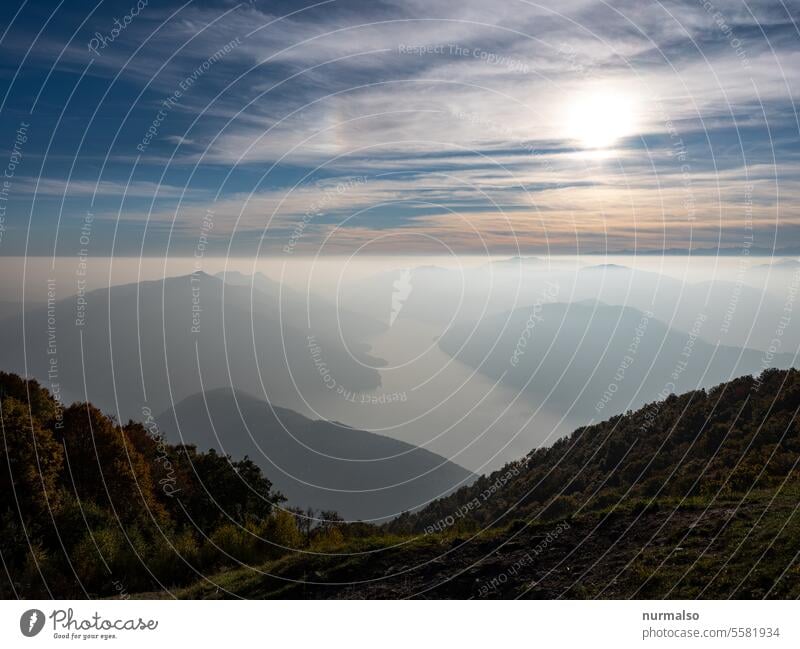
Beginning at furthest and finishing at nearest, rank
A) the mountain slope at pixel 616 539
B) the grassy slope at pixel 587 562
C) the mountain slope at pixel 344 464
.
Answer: the mountain slope at pixel 344 464, the mountain slope at pixel 616 539, the grassy slope at pixel 587 562

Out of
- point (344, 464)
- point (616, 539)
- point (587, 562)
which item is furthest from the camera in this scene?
point (344, 464)

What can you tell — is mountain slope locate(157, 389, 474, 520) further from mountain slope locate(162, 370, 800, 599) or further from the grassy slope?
the grassy slope

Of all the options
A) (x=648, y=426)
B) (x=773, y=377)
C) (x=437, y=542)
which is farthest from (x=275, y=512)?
(x=773, y=377)

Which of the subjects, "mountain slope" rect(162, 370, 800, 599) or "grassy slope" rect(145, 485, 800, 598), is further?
"mountain slope" rect(162, 370, 800, 599)

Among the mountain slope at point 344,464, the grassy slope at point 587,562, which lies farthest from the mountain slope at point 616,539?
the mountain slope at point 344,464

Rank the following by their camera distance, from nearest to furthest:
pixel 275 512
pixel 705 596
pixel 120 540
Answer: pixel 705 596 → pixel 120 540 → pixel 275 512

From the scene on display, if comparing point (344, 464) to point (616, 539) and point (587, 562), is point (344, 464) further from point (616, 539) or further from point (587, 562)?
point (587, 562)

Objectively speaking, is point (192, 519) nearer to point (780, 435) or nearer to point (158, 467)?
point (158, 467)

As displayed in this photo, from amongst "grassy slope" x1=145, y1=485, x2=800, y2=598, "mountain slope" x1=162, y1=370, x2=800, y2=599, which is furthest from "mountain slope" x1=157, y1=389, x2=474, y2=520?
"grassy slope" x1=145, y1=485, x2=800, y2=598

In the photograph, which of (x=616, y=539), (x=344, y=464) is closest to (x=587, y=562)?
(x=616, y=539)

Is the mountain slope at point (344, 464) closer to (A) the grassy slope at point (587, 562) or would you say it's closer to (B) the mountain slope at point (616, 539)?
(B) the mountain slope at point (616, 539)
